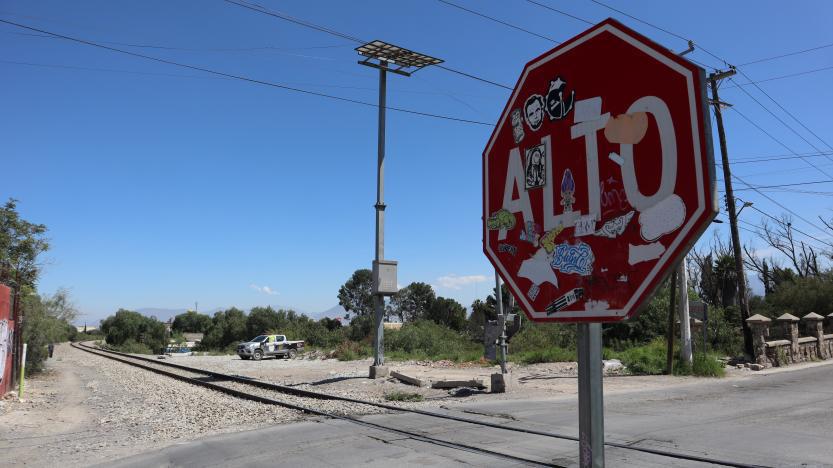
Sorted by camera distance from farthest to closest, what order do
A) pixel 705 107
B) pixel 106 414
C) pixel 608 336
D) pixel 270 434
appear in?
pixel 608 336 < pixel 106 414 < pixel 270 434 < pixel 705 107

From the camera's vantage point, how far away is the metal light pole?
65.0 ft

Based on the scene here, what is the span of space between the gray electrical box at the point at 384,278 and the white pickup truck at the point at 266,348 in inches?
831

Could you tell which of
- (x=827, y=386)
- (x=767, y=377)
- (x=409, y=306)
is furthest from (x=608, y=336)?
(x=409, y=306)

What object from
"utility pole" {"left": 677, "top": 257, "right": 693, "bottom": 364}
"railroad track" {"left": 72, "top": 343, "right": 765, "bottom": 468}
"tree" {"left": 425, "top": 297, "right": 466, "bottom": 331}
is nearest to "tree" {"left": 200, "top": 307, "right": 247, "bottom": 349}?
"tree" {"left": 425, "top": 297, "right": 466, "bottom": 331}

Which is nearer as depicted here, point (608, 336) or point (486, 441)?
point (486, 441)

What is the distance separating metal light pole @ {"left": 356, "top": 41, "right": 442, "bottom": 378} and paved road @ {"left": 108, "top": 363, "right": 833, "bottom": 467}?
7612mm

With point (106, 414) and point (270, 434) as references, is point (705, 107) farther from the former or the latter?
point (106, 414)

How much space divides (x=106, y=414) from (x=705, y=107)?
16383 millimetres

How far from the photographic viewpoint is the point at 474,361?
1026 inches

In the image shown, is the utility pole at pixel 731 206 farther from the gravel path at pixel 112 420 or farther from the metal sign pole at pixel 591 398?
the metal sign pole at pixel 591 398

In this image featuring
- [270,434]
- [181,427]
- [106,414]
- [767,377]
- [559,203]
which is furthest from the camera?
[767,377]

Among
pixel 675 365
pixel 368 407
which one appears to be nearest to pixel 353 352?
pixel 675 365

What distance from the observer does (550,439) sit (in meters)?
8.38

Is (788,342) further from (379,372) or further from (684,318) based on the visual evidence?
(379,372)
